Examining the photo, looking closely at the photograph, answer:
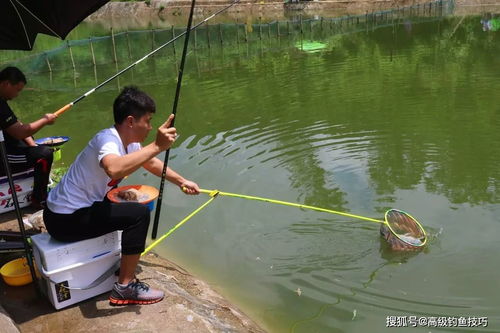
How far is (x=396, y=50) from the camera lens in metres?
16.9

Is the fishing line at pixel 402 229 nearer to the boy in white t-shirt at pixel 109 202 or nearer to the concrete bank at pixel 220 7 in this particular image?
the boy in white t-shirt at pixel 109 202

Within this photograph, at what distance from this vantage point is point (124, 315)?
288 centimetres

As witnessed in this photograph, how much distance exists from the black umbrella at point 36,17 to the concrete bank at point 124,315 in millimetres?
2360

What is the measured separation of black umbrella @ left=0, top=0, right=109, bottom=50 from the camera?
4.19 meters

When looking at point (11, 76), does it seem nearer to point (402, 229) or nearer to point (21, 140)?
point (21, 140)

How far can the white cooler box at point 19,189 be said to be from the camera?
4377 mm

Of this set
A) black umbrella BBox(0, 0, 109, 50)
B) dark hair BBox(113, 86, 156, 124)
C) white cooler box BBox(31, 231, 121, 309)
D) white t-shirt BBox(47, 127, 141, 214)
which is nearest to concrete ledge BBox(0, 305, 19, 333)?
white cooler box BBox(31, 231, 121, 309)

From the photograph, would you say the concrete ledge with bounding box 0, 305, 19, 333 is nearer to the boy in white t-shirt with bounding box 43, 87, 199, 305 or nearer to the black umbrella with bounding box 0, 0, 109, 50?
the boy in white t-shirt with bounding box 43, 87, 199, 305

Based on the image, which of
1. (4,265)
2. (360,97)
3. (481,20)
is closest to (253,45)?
(360,97)

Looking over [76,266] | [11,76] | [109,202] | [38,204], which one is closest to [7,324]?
[76,266]

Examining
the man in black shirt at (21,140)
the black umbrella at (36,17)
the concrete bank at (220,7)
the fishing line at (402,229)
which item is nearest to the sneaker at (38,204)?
the man in black shirt at (21,140)

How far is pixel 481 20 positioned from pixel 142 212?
27.3m

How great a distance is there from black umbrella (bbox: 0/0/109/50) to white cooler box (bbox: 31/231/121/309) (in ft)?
7.53

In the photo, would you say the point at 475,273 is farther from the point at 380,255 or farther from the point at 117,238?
the point at 117,238
